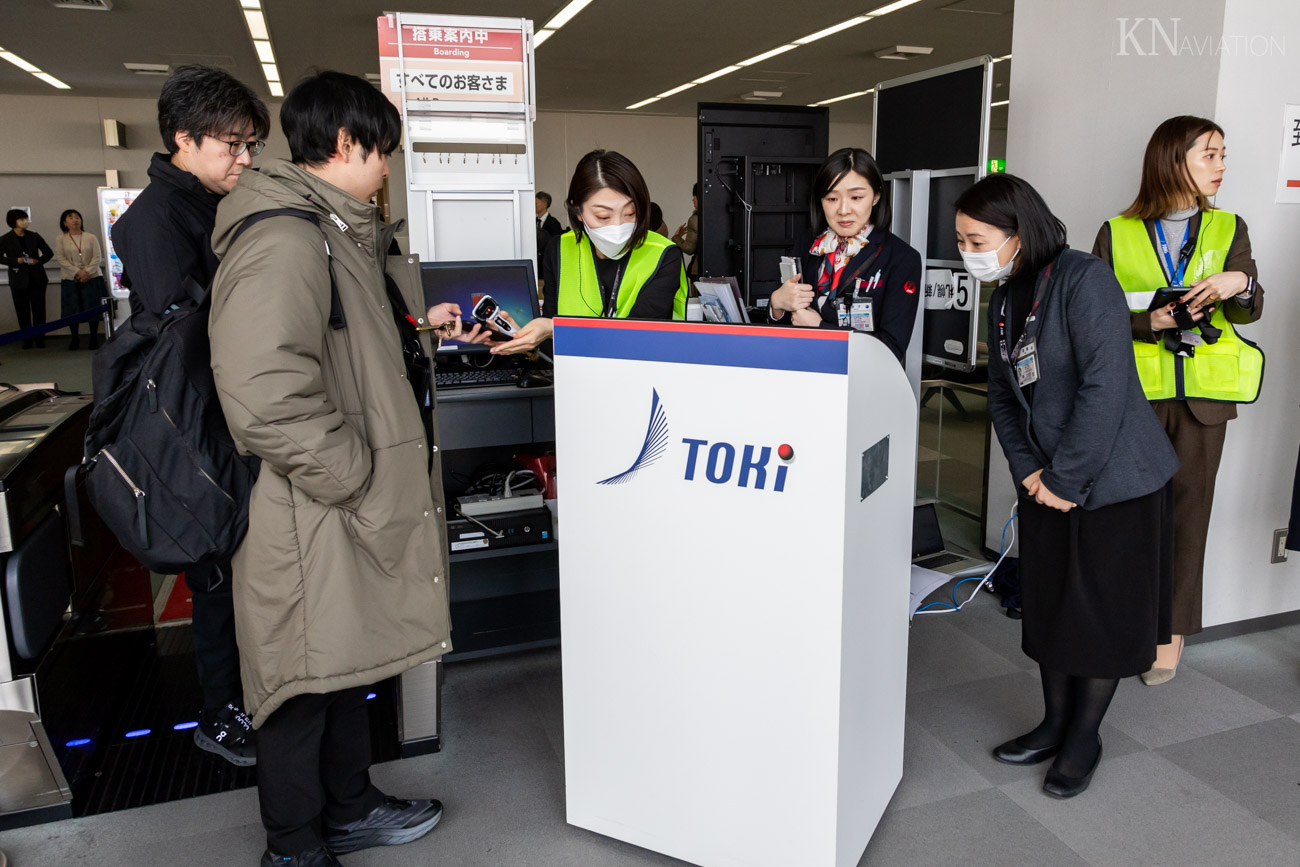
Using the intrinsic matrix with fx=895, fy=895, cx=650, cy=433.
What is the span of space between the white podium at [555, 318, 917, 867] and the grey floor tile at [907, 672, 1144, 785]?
0.49 metres

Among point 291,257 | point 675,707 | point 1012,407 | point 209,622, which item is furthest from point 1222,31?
point 209,622

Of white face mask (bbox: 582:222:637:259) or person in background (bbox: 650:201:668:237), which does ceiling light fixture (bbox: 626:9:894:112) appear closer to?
person in background (bbox: 650:201:668:237)

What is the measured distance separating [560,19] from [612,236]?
587 cm

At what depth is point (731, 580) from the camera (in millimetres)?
1684

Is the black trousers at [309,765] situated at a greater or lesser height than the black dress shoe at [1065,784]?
greater

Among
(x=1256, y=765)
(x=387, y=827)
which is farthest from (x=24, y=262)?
(x=1256, y=765)

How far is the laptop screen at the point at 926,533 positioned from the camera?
3.65 m

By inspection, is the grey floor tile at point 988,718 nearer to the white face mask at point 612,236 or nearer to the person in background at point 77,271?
the white face mask at point 612,236

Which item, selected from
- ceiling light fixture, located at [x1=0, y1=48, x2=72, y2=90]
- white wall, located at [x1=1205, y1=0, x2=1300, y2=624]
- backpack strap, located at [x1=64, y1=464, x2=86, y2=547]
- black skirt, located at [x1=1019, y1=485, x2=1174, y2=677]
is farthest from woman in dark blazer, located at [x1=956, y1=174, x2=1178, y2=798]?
ceiling light fixture, located at [x1=0, y1=48, x2=72, y2=90]

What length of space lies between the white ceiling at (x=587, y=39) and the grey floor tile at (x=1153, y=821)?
21.0ft

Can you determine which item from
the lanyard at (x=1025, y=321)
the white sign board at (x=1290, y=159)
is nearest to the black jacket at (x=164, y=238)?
the lanyard at (x=1025, y=321)

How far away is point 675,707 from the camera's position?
5.87 ft

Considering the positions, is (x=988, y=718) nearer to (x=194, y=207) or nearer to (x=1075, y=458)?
(x=1075, y=458)

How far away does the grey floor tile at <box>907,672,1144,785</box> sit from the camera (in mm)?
2271
